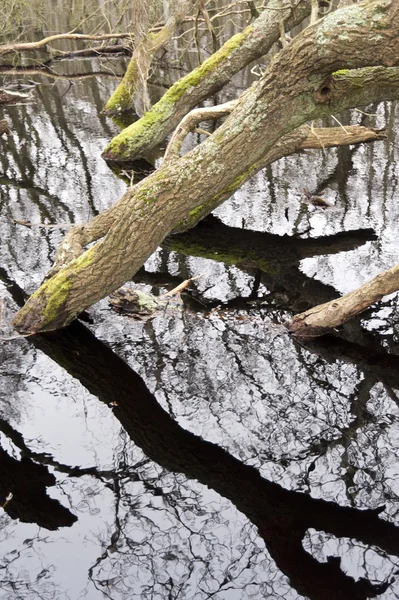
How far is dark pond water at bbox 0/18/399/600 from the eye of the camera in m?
4.21

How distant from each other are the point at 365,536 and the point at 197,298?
Result: 3666 millimetres

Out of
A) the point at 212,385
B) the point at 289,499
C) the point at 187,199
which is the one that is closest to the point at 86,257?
the point at 187,199

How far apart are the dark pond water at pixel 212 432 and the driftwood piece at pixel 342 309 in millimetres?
181

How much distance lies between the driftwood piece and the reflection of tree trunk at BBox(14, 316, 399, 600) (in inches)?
69.3

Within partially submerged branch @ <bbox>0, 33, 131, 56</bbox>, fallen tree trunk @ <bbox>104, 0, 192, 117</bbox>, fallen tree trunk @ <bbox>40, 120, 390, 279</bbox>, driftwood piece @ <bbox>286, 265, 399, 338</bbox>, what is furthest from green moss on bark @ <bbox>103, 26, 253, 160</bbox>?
driftwood piece @ <bbox>286, 265, 399, 338</bbox>

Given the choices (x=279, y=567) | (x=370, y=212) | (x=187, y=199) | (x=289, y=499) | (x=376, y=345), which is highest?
(x=370, y=212)

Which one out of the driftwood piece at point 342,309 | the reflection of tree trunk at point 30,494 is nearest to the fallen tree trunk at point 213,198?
the driftwood piece at point 342,309

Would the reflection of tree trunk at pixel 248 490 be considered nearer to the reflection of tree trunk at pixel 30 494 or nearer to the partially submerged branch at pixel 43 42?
the reflection of tree trunk at pixel 30 494

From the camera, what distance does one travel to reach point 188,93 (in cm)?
1236

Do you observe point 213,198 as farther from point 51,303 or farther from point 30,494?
point 30,494

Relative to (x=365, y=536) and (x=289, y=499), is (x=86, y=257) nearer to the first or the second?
(x=289, y=499)

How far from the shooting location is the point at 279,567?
4223 millimetres

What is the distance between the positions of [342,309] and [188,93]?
726 cm

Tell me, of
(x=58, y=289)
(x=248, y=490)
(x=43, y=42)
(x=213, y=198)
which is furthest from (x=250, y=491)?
(x=43, y=42)
